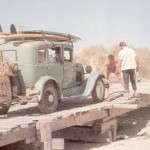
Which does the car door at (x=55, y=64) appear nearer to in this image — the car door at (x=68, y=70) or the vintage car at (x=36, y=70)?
the vintage car at (x=36, y=70)

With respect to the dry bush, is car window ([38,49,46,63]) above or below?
above

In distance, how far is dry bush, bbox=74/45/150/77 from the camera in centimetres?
3988

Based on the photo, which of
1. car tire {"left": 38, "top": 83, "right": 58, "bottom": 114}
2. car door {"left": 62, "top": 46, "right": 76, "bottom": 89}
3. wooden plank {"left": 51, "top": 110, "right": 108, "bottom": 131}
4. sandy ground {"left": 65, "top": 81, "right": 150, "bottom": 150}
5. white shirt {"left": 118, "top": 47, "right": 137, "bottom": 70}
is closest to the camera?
wooden plank {"left": 51, "top": 110, "right": 108, "bottom": 131}

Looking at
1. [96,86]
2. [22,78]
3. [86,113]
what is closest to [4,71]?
[22,78]

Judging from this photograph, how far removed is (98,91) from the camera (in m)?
13.7

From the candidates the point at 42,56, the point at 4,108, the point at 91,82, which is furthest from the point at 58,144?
the point at 91,82

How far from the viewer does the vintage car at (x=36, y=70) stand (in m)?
10.9

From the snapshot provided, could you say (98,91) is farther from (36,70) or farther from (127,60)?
(36,70)

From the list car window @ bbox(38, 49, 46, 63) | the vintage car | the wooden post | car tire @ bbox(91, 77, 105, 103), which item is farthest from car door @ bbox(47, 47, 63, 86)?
the wooden post

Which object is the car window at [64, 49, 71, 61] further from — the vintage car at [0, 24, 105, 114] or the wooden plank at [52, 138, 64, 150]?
the wooden plank at [52, 138, 64, 150]

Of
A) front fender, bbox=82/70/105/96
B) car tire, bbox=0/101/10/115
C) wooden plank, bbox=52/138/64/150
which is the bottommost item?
wooden plank, bbox=52/138/64/150

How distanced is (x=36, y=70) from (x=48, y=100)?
826 millimetres

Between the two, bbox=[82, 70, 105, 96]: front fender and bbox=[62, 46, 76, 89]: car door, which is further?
bbox=[82, 70, 105, 96]: front fender

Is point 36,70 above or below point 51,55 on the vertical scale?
below
